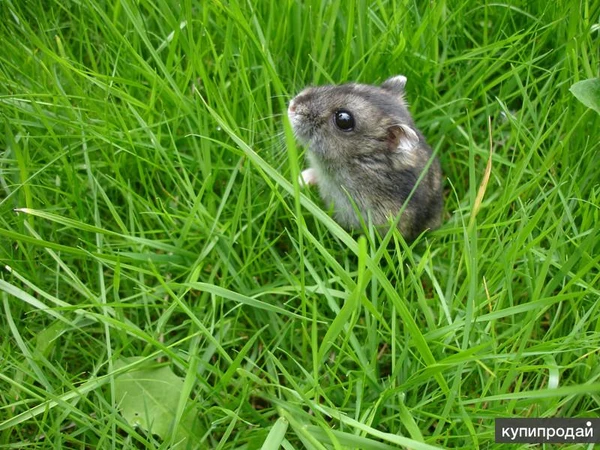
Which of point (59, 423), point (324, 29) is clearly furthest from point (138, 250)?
point (324, 29)

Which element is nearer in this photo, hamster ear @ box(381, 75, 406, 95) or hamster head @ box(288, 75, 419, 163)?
hamster head @ box(288, 75, 419, 163)

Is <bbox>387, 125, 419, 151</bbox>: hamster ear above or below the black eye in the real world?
below

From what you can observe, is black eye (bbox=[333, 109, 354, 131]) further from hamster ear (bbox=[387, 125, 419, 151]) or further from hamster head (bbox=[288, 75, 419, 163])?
hamster ear (bbox=[387, 125, 419, 151])
